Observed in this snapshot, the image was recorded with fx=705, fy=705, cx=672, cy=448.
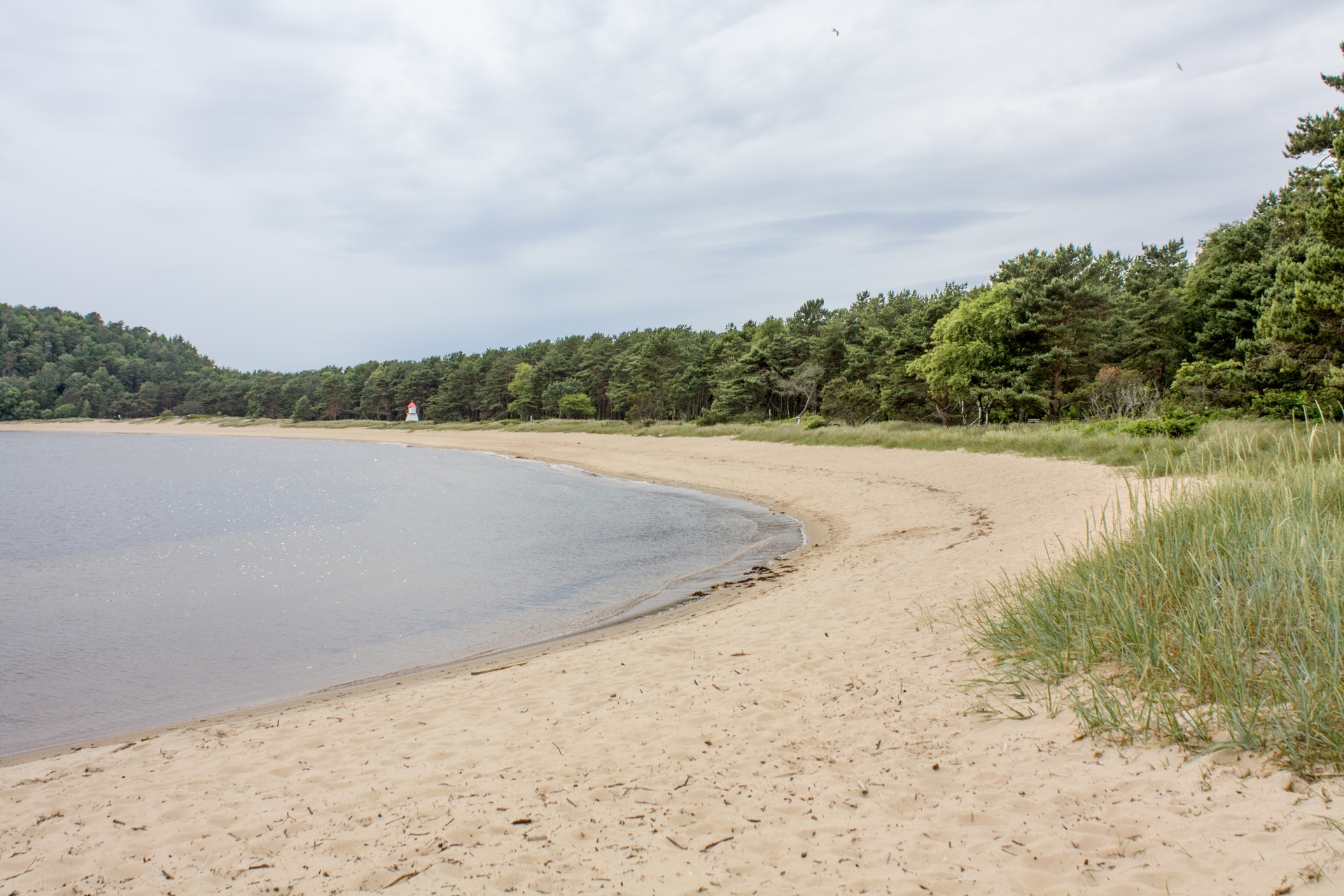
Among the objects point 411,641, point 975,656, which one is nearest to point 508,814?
point 975,656

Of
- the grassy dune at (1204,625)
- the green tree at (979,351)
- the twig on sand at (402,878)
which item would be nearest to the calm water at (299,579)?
the twig on sand at (402,878)

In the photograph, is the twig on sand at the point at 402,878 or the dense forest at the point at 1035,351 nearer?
the twig on sand at the point at 402,878

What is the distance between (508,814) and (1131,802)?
3244 mm

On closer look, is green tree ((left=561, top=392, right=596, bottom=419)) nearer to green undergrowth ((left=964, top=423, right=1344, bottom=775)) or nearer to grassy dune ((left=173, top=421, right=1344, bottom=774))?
grassy dune ((left=173, top=421, right=1344, bottom=774))

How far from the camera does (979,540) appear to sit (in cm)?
1186

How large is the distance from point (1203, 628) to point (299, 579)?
13931 mm

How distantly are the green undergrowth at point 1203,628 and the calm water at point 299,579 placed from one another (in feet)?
20.5

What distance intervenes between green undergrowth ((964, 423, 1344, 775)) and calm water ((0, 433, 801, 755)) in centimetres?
625

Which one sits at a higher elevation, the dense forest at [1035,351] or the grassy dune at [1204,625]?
the dense forest at [1035,351]

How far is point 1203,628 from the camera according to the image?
14.5 feet

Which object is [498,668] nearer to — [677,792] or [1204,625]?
[677,792]

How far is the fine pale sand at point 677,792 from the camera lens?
123 inches

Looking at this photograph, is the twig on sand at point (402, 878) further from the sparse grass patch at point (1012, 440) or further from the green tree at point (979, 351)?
the green tree at point (979, 351)

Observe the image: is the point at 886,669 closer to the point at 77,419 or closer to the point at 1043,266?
the point at 1043,266
